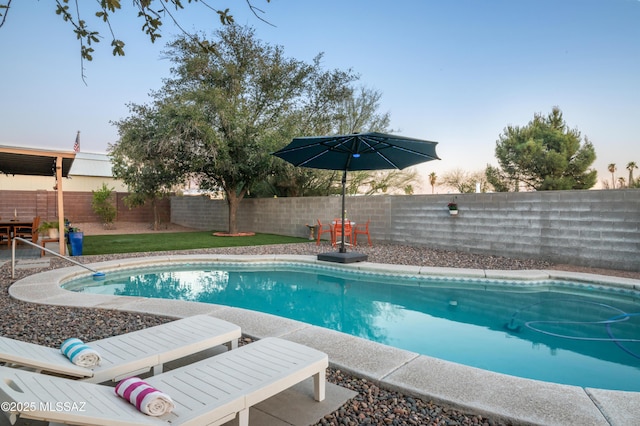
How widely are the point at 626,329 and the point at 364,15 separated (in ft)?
30.3

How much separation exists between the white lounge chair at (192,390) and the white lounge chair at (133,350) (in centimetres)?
28

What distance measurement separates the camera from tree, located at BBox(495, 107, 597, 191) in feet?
67.7

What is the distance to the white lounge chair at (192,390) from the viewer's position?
1406mm

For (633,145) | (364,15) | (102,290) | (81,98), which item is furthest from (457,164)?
(102,290)

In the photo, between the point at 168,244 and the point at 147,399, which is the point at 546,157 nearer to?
the point at 168,244

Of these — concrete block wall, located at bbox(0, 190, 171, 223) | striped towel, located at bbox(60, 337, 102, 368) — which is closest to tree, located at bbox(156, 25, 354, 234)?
concrete block wall, located at bbox(0, 190, 171, 223)

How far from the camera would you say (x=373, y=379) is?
249cm

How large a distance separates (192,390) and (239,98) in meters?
11.9

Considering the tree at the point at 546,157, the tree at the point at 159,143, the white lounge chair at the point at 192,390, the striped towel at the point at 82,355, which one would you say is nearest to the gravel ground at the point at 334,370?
the white lounge chair at the point at 192,390

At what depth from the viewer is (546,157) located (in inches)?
825

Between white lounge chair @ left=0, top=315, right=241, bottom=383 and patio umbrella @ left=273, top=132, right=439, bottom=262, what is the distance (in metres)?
4.44

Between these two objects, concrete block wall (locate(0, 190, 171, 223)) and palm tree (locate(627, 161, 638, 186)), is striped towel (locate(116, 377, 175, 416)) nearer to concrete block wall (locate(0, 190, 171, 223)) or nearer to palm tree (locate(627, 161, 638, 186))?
concrete block wall (locate(0, 190, 171, 223))

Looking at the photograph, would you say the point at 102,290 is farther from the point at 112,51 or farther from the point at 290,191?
the point at 290,191

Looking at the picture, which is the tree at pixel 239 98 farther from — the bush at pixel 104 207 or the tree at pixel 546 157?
the tree at pixel 546 157
